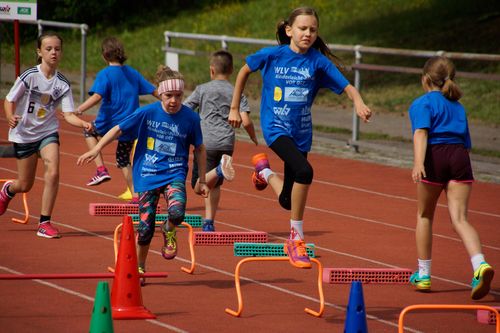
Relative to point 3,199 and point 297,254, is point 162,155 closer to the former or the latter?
point 297,254

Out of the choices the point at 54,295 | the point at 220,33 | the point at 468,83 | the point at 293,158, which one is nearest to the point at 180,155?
the point at 293,158

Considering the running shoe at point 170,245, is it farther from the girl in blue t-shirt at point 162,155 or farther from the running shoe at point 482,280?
the running shoe at point 482,280

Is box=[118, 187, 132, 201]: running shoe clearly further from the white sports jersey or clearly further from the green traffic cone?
the green traffic cone

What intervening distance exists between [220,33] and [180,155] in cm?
2733

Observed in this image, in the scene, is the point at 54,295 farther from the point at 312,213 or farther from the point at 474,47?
the point at 474,47

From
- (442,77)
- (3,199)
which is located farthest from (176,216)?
(3,199)

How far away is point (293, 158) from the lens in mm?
9156

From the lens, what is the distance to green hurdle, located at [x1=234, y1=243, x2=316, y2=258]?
984cm

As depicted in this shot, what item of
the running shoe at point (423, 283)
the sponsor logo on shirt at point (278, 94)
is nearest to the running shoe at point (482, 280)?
the running shoe at point (423, 283)

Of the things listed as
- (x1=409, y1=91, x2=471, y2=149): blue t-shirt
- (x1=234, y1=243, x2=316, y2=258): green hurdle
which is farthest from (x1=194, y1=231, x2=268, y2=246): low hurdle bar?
(x1=409, y1=91, x2=471, y2=149): blue t-shirt

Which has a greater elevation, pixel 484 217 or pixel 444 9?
pixel 444 9

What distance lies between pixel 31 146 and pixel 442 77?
4122 millimetres

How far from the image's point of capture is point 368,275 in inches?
369

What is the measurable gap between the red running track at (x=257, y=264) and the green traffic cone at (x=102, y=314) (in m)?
0.83
